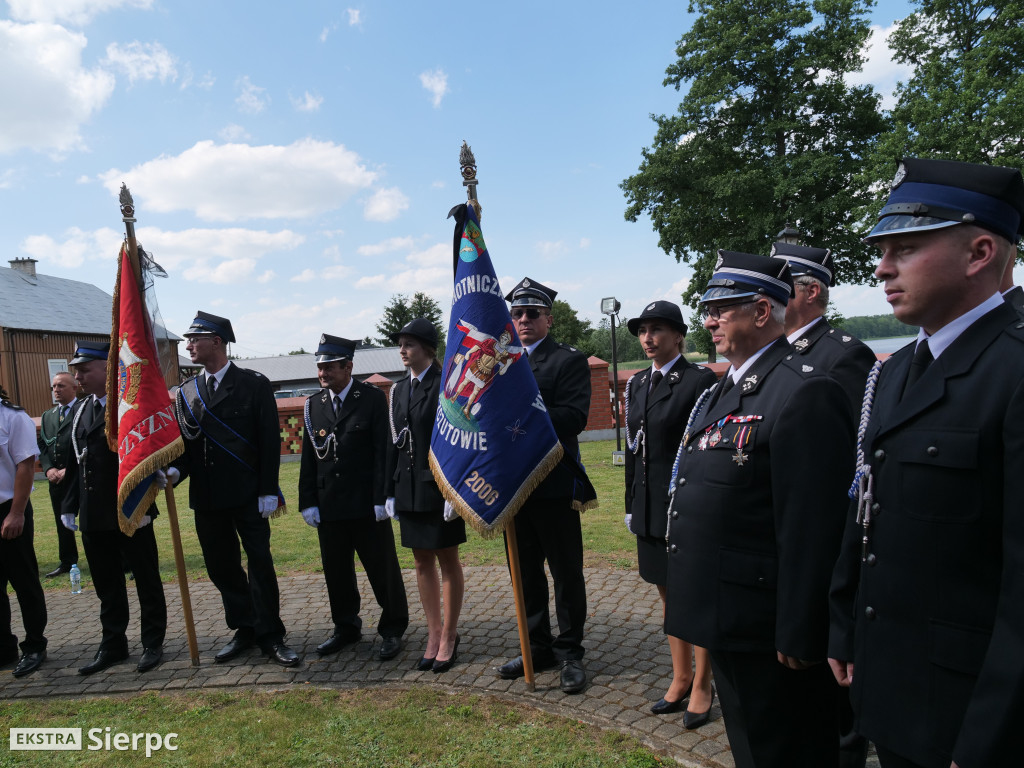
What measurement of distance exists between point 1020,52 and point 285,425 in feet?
84.7

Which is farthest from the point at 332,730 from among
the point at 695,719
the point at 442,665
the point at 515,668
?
the point at 695,719

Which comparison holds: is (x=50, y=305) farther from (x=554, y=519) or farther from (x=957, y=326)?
(x=957, y=326)

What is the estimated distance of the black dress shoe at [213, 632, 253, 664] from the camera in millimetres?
5129

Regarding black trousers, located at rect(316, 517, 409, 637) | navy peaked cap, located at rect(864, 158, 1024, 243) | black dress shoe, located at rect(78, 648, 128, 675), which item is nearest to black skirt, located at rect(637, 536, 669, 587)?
black trousers, located at rect(316, 517, 409, 637)

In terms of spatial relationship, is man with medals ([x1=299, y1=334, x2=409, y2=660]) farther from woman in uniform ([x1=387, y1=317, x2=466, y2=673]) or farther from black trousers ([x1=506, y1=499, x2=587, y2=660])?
black trousers ([x1=506, y1=499, x2=587, y2=660])

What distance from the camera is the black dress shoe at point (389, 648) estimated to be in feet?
16.2

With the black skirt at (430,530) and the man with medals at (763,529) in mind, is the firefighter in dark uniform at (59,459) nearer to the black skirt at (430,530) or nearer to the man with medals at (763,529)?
the black skirt at (430,530)

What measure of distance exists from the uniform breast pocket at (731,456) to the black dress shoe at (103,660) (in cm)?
512

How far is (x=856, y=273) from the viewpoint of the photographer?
1016 inches

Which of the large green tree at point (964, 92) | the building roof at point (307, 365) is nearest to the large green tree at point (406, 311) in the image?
the building roof at point (307, 365)

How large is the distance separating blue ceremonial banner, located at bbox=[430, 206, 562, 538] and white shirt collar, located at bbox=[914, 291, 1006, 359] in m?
2.62

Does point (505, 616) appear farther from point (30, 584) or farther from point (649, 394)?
point (30, 584)

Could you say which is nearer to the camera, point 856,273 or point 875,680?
point 875,680

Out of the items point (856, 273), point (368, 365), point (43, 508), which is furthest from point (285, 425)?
point (368, 365)
